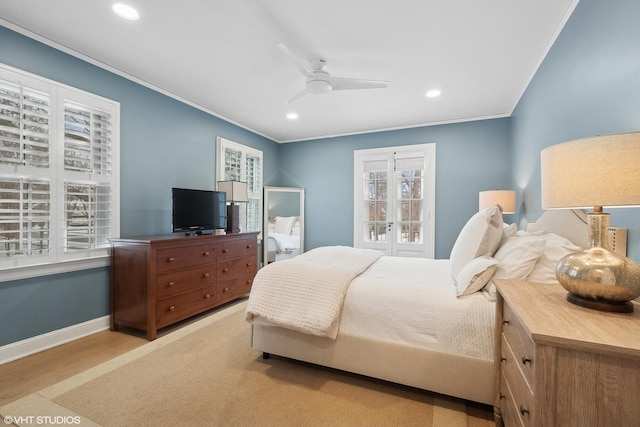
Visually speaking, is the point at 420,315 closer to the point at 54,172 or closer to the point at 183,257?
the point at 183,257

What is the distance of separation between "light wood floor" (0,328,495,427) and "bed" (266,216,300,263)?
8.70 ft

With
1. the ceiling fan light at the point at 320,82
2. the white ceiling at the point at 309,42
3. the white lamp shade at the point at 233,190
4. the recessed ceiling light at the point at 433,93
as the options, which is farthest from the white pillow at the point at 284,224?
the recessed ceiling light at the point at 433,93

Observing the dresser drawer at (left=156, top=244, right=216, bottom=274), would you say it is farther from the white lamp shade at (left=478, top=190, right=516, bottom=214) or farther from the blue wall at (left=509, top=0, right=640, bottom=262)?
the white lamp shade at (left=478, top=190, right=516, bottom=214)

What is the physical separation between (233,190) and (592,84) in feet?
11.5

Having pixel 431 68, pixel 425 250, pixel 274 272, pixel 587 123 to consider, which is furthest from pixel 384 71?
pixel 425 250

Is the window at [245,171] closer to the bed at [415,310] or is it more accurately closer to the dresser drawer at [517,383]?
the bed at [415,310]

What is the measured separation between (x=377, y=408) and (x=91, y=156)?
10.6 feet

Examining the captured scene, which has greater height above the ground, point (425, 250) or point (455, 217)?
point (455, 217)

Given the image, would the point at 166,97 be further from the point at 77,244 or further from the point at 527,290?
the point at 527,290

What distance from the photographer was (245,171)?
15.3 ft

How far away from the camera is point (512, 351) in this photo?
3.76 ft

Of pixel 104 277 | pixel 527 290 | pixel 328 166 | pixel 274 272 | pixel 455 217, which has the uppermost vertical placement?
pixel 328 166

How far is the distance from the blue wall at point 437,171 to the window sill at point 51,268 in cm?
337

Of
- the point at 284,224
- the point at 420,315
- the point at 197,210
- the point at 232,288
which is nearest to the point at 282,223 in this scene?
the point at 284,224
